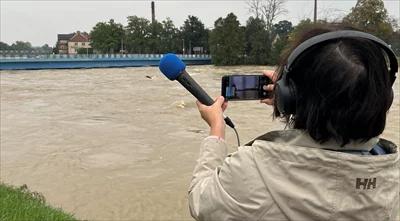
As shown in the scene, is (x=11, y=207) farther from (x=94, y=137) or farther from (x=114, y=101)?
(x=114, y=101)

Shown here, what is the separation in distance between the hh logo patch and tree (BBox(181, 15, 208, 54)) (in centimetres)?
6218

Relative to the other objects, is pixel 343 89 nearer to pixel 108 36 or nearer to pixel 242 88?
pixel 242 88

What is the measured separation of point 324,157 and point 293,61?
21cm

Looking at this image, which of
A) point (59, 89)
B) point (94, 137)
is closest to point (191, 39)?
point (59, 89)

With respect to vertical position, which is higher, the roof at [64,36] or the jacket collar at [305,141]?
the roof at [64,36]

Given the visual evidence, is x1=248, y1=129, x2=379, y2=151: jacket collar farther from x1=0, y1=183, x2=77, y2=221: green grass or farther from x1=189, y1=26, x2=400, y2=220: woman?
x1=0, y1=183, x2=77, y2=221: green grass

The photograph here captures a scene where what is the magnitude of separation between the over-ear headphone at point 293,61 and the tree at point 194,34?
6210cm

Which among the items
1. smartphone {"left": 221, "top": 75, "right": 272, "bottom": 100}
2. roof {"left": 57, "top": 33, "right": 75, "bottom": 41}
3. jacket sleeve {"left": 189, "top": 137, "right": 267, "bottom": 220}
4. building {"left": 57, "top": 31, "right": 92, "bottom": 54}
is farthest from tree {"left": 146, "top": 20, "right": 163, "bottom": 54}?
jacket sleeve {"left": 189, "top": 137, "right": 267, "bottom": 220}

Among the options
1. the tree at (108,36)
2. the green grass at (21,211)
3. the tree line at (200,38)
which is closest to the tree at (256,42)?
the tree line at (200,38)

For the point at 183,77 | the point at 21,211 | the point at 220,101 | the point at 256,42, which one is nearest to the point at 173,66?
the point at 183,77

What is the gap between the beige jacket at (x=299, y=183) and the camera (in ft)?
3.63

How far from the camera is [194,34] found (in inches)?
2515

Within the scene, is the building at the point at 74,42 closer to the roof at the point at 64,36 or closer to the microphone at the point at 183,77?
the roof at the point at 64,36

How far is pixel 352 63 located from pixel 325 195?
280 mm
